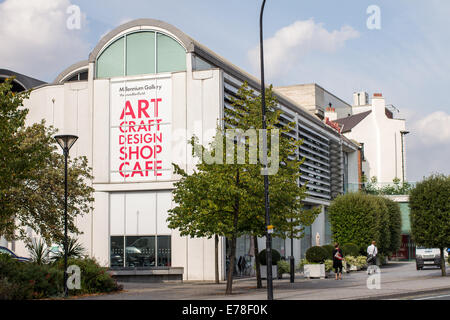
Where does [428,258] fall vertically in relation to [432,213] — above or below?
below

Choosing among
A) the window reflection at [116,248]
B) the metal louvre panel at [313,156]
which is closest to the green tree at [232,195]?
the window reflection at [116,248]

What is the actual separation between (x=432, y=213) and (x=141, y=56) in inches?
693

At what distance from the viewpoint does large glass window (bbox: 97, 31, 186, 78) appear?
114 feet

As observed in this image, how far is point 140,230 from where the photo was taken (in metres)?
34.5

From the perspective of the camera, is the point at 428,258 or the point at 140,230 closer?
the point at 140,230

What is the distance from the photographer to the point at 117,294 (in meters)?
23.5

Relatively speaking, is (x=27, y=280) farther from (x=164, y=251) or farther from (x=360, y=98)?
(x=360, y=98)

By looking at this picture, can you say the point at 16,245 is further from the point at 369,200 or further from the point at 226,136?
the point at 369,200

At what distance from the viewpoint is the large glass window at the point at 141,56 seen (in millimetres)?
34688

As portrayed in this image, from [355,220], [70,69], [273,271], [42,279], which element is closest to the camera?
[42,279]

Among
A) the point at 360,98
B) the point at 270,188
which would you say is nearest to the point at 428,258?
the point at 270,188

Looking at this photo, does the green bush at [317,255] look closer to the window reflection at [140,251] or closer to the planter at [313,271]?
the planter at [313,271]
